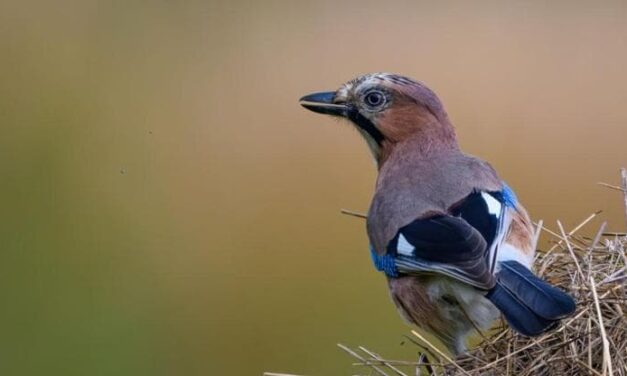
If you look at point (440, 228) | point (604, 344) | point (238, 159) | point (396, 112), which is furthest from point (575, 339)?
point (238, 159)

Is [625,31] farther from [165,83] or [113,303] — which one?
[113,303]

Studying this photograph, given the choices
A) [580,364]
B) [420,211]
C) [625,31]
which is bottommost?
[580,364]

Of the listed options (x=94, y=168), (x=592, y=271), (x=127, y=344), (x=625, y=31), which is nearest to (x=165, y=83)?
(x=94, y=168)

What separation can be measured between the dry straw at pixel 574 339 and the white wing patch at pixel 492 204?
202 mm

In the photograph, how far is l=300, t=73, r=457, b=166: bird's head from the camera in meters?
4.95

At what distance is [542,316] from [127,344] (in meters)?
2.98

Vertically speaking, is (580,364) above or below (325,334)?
above

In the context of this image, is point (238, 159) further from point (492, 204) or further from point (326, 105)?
point (492, 204)

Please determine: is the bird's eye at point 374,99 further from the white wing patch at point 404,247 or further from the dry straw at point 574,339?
the dry straw at point 574,339

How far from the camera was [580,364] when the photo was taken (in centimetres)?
357

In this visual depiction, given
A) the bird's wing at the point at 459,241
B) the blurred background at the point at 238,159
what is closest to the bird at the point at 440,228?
the bird's wing at the point at 459,241

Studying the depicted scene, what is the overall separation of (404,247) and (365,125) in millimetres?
898

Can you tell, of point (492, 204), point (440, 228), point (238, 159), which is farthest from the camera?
point (238, 159)

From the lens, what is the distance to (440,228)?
163 inches
